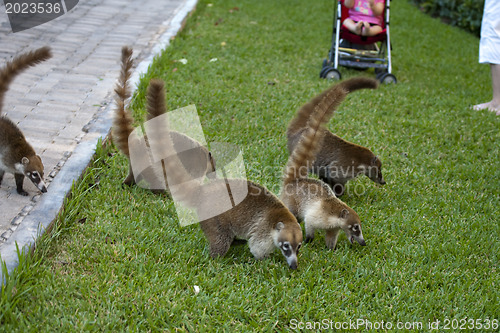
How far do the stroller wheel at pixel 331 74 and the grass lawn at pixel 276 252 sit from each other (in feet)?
1.08

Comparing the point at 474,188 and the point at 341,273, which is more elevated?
the point at 341,273

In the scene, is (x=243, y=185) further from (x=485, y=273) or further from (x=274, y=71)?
(x=274, y=71)

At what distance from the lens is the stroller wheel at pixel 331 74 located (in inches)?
269

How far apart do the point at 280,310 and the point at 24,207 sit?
1961 mm

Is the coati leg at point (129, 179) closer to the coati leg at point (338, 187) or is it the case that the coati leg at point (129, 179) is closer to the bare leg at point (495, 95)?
the coati leg at point (338, 187)

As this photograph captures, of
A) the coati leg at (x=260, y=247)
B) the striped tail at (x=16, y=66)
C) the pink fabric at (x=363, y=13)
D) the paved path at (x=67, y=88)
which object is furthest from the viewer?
the pink fabric at (x=363, y=13)

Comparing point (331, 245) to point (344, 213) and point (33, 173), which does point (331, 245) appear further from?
point (33, 173)

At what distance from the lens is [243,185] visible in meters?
3.27

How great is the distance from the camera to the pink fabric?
24.0 ft

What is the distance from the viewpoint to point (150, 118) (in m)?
3.73

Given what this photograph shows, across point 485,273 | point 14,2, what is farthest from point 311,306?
point 14,2

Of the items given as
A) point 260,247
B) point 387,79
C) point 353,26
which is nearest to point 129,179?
point 260,247

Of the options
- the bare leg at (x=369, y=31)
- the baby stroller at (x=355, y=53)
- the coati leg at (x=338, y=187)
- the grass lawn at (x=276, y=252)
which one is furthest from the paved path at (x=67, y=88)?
the bare leg at (x=369, y=31)

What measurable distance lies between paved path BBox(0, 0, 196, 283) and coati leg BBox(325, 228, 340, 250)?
6.45 ft
